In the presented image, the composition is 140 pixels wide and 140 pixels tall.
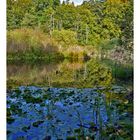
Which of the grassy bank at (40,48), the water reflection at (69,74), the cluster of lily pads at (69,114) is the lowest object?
the cluster of lily pads at (69,114)

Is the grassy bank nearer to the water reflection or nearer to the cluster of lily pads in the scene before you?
the water reflection

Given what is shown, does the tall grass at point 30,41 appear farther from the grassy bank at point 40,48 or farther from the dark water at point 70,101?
the dark water at point 70,101

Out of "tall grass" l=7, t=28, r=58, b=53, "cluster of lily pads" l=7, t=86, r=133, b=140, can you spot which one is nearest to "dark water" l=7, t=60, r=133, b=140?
"cluster of lily pads" l=7, t=86, r=133, b=140

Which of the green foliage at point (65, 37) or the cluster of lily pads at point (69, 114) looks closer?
the cluster of lily pads at point (69, 114)

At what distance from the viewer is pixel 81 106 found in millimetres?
4734

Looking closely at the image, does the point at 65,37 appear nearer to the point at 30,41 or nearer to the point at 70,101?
the point at 30,41

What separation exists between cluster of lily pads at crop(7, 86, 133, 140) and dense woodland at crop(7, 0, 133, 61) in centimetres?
31

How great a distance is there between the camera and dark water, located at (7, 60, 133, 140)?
4.65 m

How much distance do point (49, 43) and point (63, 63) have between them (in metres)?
0.18

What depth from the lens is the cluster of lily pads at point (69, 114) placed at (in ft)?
15.2

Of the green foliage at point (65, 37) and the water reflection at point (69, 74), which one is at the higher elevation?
the green foliage at point (65, 37)

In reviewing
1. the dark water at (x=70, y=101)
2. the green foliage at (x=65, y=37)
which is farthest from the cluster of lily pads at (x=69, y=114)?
the green foliage at (x=65, y=37)
